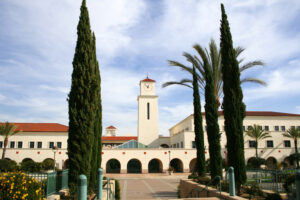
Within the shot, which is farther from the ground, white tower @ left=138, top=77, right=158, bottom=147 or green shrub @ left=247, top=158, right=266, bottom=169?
white tower @ left=138, top=77, right=158, bottom=147

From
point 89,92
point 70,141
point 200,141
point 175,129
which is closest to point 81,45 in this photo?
point 89,92

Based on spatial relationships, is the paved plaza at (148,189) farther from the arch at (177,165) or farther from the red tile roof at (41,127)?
the red tile roof at (41,127)

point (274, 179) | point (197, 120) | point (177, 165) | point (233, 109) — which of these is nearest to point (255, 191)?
point (233, 109)

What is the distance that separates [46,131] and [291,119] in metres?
46.0

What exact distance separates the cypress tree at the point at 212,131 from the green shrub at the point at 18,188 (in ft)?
34.4

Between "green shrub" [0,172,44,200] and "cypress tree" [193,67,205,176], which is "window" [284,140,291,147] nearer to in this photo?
"cypress tree" [193,67,205,176]

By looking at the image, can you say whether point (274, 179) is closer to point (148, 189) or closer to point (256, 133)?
point (148, 189)

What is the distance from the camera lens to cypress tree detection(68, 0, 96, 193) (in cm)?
1006

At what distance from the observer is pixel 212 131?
15758 millimetres

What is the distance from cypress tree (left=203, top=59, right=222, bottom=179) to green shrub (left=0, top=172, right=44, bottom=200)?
10494mm

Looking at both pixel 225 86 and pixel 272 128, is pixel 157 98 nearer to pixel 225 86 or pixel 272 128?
pixel 272 128

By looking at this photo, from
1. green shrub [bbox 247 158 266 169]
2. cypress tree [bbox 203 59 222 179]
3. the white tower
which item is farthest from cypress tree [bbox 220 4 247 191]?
the white tower

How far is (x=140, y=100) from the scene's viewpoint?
50906 millimetres

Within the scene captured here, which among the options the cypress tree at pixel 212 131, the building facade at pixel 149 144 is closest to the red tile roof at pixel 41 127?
the building facade at pixel 149 144
